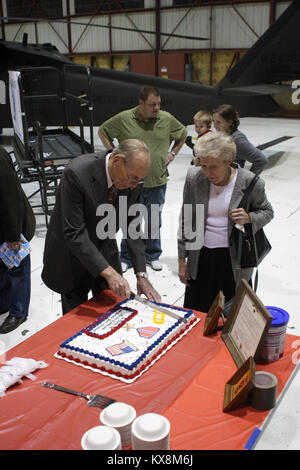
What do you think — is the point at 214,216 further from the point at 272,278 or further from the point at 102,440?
the point at 272,278

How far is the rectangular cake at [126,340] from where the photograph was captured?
168 centimetres

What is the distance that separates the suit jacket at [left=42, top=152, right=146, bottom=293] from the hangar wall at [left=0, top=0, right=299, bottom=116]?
1355cm

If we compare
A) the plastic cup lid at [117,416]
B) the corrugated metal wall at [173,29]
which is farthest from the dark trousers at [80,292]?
the corrugated metal wall at [173,29]

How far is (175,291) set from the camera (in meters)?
3.98

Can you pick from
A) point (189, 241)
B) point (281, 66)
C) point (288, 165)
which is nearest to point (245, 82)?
point (281, 66)

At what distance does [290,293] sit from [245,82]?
704cm

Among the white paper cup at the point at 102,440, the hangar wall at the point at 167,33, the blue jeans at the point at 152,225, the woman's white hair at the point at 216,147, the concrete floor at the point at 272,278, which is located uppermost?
the hangar wall at the point at 167,33

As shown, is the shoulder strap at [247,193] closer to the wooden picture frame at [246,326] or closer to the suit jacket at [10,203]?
the wooden picture frame at [246,326]

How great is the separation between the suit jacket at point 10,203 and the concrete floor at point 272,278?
0.82m

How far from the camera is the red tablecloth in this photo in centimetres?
135

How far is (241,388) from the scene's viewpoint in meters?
1.43

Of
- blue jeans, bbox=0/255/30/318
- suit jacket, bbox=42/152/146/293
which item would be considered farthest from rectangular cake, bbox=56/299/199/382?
blue jeans, bbox=0/255/30/318

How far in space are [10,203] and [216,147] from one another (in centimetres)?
150

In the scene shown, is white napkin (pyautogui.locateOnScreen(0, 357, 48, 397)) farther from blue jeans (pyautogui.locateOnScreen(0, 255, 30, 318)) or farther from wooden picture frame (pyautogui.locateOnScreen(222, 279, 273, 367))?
blue jeans (pyautogui.locateOnScreen(0, 255, 30, 318))
